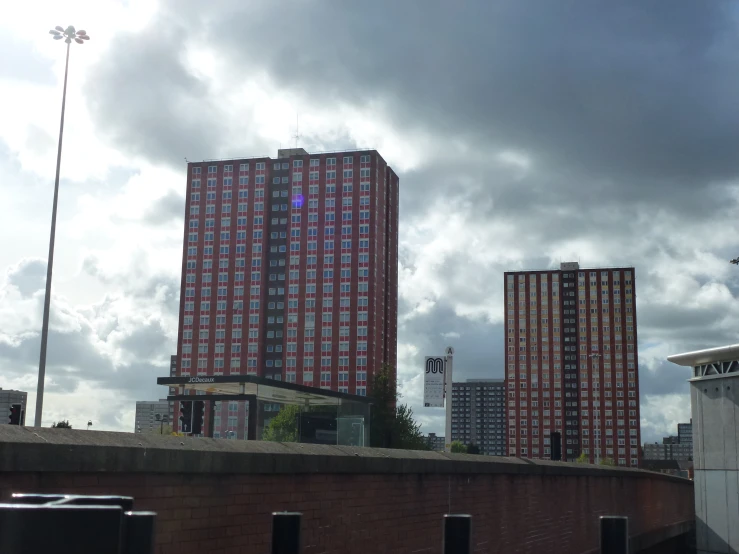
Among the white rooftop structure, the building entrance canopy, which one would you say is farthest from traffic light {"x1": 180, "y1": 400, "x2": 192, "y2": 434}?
the white rooftop structure

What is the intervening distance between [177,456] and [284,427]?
22263mm

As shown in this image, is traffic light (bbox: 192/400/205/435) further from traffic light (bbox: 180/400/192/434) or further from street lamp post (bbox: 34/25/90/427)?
street lamp post (bbox: 34/25/90/427)

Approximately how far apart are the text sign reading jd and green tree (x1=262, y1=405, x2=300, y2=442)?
33.8 ft

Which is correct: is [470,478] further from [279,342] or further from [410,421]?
[279,342]

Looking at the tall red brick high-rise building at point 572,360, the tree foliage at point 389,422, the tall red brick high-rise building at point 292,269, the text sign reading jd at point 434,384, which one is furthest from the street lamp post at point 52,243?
the tall red brick high-rise building at point 572,360

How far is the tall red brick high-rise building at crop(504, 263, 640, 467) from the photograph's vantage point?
190 metres

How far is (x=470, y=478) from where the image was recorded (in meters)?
13.7

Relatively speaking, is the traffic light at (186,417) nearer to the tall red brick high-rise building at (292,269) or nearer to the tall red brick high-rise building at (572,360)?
the tall red brick high-rise building at (292,269)

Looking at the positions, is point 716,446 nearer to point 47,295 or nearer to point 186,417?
point 186,417

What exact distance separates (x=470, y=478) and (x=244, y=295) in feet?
409

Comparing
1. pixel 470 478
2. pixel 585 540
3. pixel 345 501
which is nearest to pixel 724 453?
Answer: pixel 585 540

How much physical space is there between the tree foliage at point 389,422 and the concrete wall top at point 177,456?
63942mm

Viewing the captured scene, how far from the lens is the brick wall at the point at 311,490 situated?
22.8ft

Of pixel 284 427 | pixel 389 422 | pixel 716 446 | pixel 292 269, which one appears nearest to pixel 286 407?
pixel 284 427
